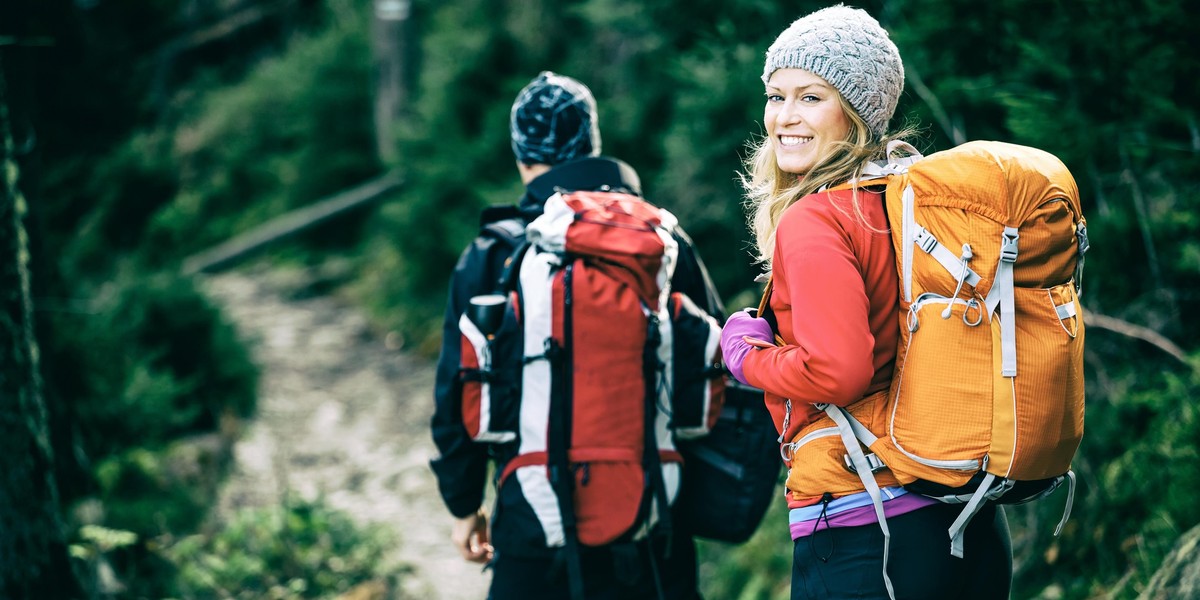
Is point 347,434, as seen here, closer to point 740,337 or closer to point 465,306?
point 465,306

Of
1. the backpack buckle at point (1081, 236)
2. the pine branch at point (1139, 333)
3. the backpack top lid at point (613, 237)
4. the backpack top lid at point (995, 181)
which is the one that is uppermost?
the backpack top lid at point (995, 181)

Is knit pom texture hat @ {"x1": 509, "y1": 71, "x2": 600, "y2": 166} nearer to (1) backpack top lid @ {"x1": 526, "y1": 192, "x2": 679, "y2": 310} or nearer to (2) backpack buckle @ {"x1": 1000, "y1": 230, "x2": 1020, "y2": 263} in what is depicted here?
(1) backpack top lid @ {"x1": 526, "y1": 192, "x2": 679, "y2": 310}

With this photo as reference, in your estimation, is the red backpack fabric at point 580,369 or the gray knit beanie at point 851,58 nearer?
the gray knit beanie at point 851,58

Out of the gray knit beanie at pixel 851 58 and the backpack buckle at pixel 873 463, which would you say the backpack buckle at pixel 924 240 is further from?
the backpack buckle at pixel 873 463

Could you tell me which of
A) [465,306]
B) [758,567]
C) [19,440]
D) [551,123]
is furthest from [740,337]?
[19,440]

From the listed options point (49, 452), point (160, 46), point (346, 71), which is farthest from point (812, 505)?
point (160, 46)

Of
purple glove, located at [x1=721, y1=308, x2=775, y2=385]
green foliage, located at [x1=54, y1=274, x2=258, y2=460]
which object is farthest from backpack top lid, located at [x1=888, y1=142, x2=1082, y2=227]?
green foliage, located at [x1=54, y1=274, x2=258, y2=460]

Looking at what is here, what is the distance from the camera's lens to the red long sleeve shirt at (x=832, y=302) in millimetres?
1681

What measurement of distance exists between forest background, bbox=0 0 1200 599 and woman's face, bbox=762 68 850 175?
1.99m

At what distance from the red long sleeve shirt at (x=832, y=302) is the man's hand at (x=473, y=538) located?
1.28 m

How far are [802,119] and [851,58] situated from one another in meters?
0.16

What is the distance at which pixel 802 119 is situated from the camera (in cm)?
188

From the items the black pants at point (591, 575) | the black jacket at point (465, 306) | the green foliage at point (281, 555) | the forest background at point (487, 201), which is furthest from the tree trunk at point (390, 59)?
the black pants at point (591, 575)

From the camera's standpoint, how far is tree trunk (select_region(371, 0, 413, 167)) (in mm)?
10469
